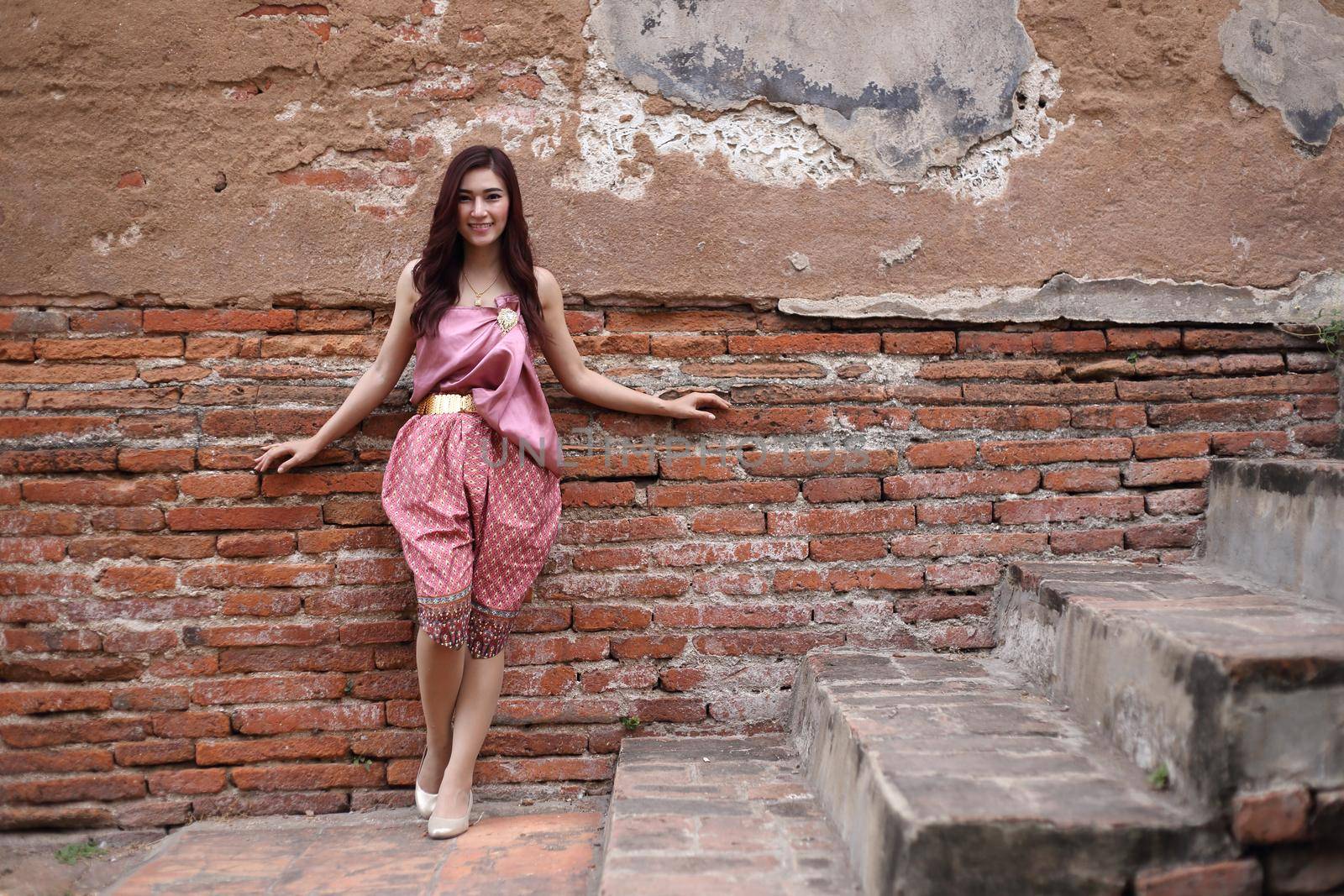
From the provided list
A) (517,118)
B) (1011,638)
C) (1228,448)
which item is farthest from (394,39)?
(1228,448)

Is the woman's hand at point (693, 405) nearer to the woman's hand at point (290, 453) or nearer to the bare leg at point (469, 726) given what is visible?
the bare leg at point (469, 726)

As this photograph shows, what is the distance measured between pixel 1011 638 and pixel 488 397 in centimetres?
175

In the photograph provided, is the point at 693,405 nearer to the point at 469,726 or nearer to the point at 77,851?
the point at 469,726

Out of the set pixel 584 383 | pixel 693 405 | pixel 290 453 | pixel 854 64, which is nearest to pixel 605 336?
pixel 584 383

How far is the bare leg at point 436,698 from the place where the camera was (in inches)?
97.1

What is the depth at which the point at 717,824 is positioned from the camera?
2176 mm

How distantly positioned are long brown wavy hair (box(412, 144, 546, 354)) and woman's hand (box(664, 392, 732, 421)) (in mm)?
456

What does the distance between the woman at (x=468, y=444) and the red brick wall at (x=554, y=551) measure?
0.62ft

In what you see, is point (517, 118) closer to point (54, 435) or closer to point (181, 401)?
point (181, 401)

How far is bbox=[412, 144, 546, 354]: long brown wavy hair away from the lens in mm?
2520

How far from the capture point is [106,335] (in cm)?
276

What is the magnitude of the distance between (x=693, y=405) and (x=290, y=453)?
1256mm

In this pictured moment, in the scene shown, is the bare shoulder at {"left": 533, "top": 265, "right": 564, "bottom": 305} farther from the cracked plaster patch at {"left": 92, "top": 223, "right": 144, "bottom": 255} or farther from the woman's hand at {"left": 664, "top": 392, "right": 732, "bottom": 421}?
the cracked plaster patch at {"left": 92, "top": 223, "right": 144, "bottom": 255}

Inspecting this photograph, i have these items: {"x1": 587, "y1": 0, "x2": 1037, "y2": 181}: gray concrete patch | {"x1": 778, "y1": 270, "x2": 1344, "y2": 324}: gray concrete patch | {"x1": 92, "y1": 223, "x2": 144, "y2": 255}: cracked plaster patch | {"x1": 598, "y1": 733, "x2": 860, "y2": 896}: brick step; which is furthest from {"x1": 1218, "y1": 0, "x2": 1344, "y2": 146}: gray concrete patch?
{"x1": 92, "y1": 223, "x2": 144, "y2": 255}: cracked plaster patch
